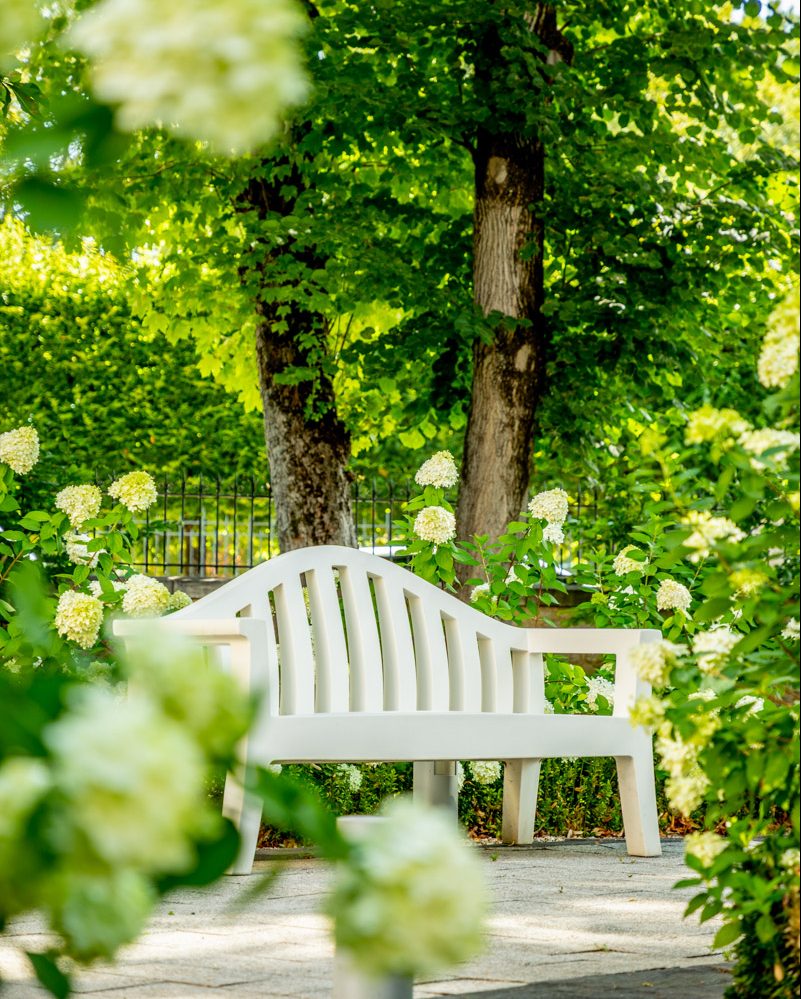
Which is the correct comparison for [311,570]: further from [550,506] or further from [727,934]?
[727,934]

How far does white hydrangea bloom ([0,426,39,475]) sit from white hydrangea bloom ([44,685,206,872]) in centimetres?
481

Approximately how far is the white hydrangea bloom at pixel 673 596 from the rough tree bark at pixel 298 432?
13.8ft

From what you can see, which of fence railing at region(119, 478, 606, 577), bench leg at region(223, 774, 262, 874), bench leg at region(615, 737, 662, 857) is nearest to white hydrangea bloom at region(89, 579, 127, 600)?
bench leg at region(223, 774, 262, 874)

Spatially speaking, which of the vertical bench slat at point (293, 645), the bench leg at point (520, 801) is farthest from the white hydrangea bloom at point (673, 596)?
the vertical bench slat at point (293, 645)

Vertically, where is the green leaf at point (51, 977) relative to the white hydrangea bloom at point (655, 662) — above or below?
below

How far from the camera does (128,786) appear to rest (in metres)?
Result: 0.96

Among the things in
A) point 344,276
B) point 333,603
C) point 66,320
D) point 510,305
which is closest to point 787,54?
point 510,305

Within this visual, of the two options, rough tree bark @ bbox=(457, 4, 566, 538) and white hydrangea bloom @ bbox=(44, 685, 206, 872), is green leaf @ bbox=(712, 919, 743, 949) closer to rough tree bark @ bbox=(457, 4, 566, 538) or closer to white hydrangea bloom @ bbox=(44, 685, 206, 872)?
white hydrangea bloom @ bbox=(44, 685, 206, 872)

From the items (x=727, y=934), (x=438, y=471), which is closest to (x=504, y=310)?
(x=438, y=471)

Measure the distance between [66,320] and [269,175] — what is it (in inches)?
382

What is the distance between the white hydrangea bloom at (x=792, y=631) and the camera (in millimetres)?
2629

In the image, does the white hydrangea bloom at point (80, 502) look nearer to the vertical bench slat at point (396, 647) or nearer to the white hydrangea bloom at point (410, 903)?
the vertical bench slat at point (396, 647)

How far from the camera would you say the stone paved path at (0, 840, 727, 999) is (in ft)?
10.1

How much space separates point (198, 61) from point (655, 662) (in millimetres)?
1826
